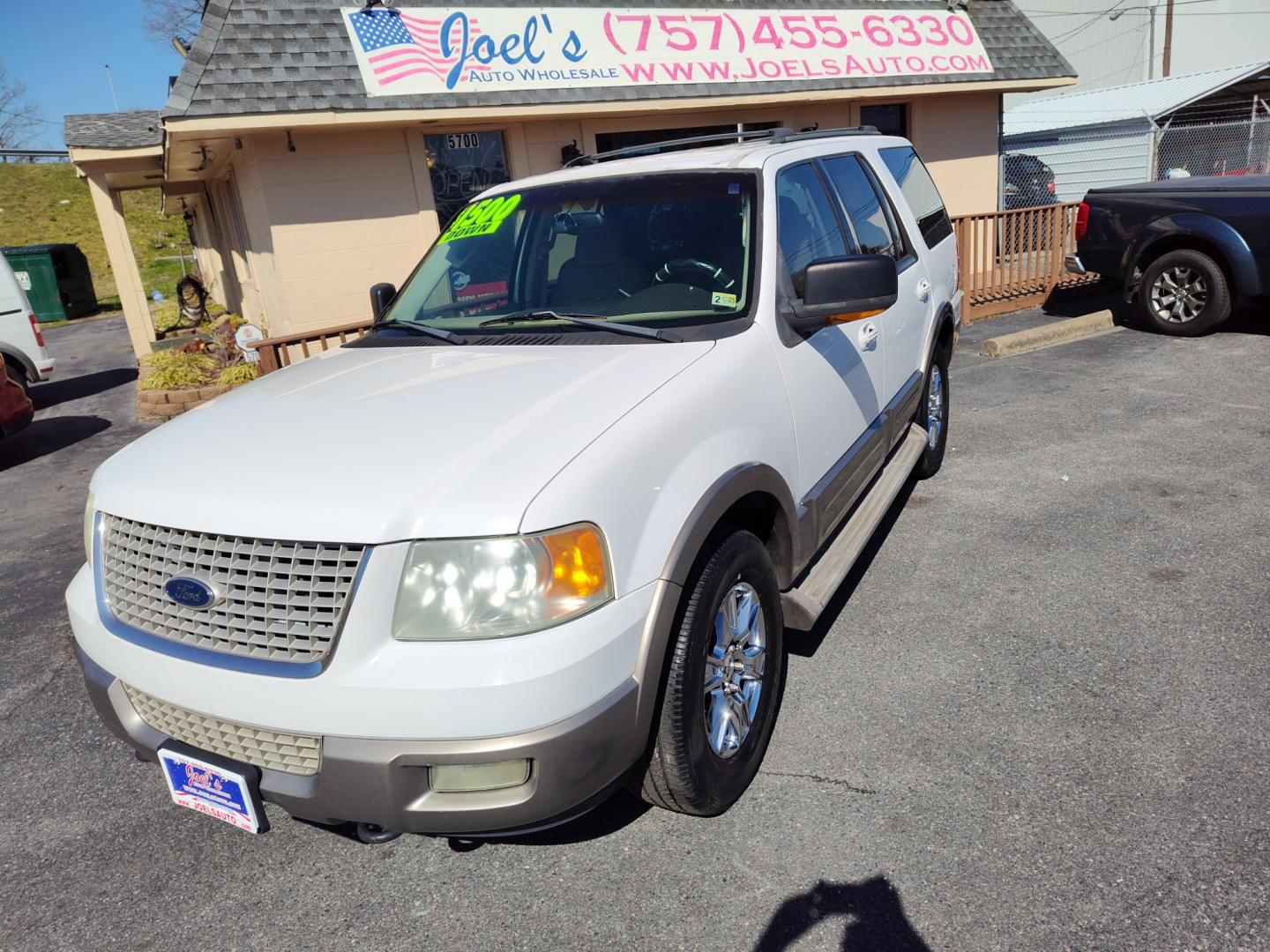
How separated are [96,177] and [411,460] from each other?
1412cm

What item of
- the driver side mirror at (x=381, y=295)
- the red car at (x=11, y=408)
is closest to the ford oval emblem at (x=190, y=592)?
the driver side mirror at (x=381, y=295)

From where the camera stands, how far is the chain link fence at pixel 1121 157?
61.3 ft

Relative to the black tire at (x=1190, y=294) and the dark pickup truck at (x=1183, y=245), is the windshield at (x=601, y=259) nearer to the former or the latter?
the dark pickup truck at (x=1183, y=245)

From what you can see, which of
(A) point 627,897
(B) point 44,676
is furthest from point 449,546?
(B) point 44,676

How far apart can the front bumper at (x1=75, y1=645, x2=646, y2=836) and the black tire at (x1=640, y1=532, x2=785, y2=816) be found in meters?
0.23

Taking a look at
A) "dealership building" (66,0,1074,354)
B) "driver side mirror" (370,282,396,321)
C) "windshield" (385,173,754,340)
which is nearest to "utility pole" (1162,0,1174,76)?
"dealership building" (66,0,1074,354)

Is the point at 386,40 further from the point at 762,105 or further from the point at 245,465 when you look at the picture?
the point at 245,465

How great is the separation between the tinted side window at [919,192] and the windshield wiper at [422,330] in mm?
2765

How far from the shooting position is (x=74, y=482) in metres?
7.73

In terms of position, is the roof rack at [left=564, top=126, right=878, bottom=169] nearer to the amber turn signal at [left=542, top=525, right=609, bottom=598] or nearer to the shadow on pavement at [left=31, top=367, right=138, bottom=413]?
the amber turn signal at [left=542, top=525, right=609, bottom=598]

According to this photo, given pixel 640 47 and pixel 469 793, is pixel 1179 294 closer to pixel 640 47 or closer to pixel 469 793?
pixel 640 47

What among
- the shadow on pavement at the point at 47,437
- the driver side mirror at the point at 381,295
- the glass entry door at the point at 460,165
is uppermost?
the glass entry door at the point at 460,165

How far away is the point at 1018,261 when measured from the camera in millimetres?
11016

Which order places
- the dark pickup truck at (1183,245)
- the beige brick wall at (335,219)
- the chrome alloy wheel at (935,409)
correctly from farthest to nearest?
the beige brick wall at (335,219) < the dark pickup truck at (1183,245) < the chrome alloy wheel at (935,409)
